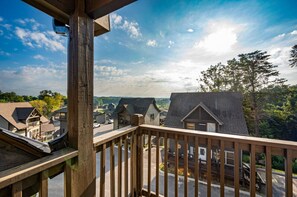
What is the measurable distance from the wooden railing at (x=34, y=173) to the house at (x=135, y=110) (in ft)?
31.3

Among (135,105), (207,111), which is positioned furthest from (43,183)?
(135,105)

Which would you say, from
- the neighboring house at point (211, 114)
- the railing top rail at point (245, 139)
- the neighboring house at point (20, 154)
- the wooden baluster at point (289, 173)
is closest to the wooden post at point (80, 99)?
the neighboring house at point (20, 154)

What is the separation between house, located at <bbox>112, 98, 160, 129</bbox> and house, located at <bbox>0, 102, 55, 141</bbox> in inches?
341

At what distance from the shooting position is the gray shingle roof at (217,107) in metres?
6.77

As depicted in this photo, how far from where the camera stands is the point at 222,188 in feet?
4.34

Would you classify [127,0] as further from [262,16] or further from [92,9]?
[262,16]

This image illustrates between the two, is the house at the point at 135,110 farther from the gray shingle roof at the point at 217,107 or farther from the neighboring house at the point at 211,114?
the neighboring house at the point at 211,114

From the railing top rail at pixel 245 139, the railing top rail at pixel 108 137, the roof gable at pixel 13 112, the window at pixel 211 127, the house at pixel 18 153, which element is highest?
the roof gable at pixel 13 112

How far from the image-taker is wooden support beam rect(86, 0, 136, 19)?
0.89 m

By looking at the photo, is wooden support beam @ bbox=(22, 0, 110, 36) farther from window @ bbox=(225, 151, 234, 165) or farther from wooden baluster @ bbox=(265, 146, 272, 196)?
window @ bbox=(225, 151, 234, 165)

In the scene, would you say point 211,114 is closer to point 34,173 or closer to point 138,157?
point 138,157

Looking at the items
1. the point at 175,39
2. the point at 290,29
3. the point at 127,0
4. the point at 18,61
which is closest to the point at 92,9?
the point at 127,0

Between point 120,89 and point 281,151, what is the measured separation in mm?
4781

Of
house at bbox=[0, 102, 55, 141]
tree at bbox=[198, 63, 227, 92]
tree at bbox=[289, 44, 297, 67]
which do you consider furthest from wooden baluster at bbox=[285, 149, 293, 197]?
tree at bbox=[198, 63, 227, 92]
